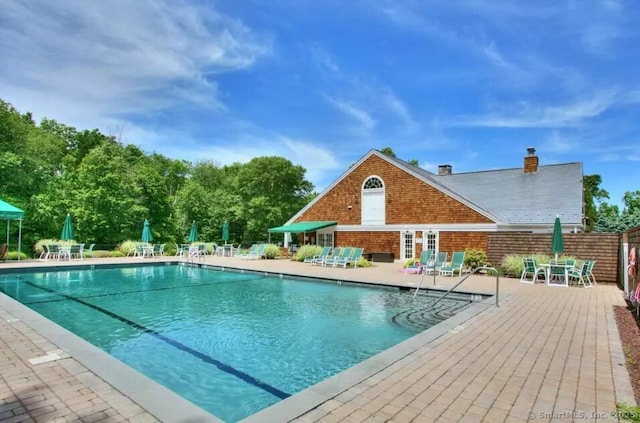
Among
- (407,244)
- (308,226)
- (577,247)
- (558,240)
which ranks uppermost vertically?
(308,226)

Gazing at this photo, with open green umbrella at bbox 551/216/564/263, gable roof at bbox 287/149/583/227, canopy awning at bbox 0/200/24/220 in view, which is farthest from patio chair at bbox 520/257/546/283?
canopy awning at bbox 0/200/24/220

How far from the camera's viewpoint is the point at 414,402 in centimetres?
346

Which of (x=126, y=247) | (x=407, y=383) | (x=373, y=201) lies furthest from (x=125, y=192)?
(x=407, y=383)

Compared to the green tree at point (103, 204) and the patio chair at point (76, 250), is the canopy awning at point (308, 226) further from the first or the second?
the patio chair at point (76, 250)

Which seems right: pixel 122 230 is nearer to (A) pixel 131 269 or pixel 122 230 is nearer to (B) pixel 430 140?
(A) pixel 131 269

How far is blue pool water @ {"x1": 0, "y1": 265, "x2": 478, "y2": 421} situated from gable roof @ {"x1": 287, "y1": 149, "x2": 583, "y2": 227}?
449 inches

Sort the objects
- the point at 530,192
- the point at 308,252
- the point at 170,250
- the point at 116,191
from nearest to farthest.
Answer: the point at 308,252, the point at 530,192, the point at 116,191, the point at 170,250

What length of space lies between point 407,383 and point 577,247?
561 inches

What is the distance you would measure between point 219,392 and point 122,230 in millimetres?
24943

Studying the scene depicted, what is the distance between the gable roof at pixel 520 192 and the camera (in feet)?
64.3

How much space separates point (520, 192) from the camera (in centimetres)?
2203

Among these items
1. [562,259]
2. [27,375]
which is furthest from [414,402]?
[562,259]

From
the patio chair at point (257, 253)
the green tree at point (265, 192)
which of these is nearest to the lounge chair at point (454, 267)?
the patio chair at point (257, 253)

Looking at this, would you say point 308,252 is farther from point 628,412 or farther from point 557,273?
point 628,412
